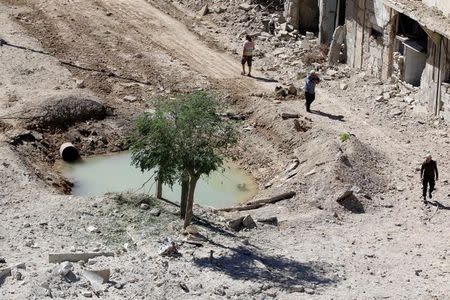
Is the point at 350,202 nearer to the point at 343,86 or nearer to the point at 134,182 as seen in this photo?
the point at 134,182

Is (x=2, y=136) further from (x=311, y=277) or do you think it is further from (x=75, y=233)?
(x=311, y=277)

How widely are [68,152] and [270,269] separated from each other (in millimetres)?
8623

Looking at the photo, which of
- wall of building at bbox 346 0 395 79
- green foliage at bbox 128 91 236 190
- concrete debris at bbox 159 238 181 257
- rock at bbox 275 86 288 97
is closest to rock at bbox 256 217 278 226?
green foliage at bbox 128 91 236 190

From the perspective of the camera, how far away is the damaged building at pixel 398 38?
28.0 metres

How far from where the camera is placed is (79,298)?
18.7 meters

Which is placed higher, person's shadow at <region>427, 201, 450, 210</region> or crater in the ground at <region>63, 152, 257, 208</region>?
person's shadow at <region>427, 201, 450, 210</region>

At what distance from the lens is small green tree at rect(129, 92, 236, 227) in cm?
2077

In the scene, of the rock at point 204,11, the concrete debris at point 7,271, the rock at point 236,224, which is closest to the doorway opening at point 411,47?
the rock at point 204,11

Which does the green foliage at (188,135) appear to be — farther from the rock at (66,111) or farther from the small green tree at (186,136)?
the rock at (66,111)

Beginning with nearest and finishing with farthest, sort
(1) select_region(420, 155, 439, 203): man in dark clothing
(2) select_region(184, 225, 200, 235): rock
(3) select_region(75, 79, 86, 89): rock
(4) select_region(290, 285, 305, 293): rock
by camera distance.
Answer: (4) select_region(290, 285, 305, 293): rock, (2) select_region(184, 225, 200, 235): rock, (1) select_region(420, 155, 439, 203): man in dark clothing, (3) select_region(75, 79, 86, 89): rock

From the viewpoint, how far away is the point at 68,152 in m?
27.6

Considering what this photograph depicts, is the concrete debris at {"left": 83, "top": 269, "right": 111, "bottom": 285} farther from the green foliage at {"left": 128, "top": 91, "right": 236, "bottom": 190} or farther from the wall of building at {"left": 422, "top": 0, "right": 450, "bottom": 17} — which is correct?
the wall of building at {"left": 422, "top": 0, "right": 450, "bottom": 17}

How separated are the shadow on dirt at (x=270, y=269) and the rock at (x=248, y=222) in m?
1.69

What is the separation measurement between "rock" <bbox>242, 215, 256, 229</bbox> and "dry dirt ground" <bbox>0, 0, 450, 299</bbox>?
33cm
